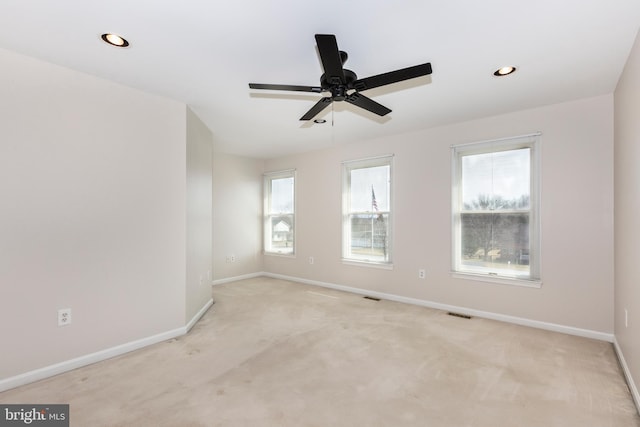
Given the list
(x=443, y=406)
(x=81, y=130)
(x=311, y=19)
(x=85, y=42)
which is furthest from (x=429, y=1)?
(x=81, y=130)

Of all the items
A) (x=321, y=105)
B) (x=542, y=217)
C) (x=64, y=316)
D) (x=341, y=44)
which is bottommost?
(x=64, y=316)

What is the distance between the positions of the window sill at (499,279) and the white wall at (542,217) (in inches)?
2.2

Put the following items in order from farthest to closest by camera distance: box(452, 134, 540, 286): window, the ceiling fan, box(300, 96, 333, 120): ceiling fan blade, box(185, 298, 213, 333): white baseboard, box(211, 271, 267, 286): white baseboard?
box(211, 271, 267, 286): white baseboard < box(452, 134, 540, 286): window < box(185, 298, 213, 333): white baseboard < box(300, 96, 333, 120): ceiling fan blade < the ceiling fan

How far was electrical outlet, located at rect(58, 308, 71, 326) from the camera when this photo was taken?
7.90ft

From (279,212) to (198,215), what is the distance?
2549 mm

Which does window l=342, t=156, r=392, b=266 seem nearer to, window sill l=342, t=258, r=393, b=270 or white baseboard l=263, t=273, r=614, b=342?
window sill l=342, t=258, r=393, b=270

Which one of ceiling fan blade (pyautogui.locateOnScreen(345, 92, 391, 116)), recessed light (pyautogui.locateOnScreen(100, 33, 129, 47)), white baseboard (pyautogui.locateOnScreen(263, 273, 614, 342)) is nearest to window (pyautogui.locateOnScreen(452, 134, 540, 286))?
white baseboard (pyautogui.locateOnScreen(263, 273, 614, 342))

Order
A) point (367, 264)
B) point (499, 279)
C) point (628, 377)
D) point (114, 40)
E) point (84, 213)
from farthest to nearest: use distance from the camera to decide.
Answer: point (367, 264) < point (499, 279) < point (84, 213) < point (628, 377) < point (114, 40)

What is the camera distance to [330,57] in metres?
1.68

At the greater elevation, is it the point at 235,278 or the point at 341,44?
the point at 341,44

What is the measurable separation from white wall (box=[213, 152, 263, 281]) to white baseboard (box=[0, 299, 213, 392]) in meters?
2.31

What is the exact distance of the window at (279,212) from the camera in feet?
19.5

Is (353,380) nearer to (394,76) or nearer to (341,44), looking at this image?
(394,76)

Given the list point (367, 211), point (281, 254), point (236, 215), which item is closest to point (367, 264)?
point (367, 211)
